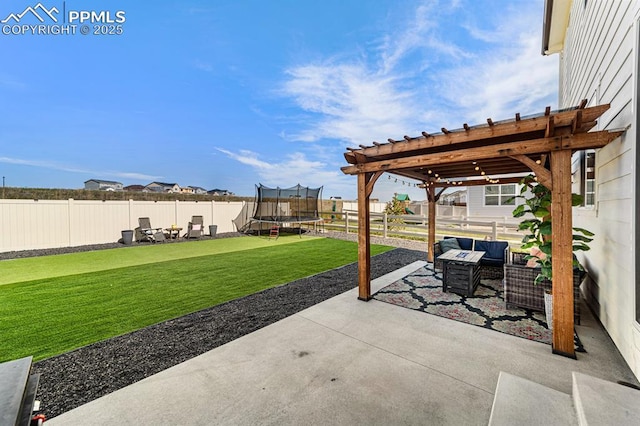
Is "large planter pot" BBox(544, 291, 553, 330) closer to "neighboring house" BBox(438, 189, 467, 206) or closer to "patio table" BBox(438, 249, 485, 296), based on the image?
"patio table" BBox(438, 249, 485, 296)

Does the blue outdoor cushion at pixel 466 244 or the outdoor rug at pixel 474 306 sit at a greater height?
the blue outdoor cushion at pixel 466 244

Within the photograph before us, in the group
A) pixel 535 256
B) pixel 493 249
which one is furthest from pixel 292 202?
pixel 535 256

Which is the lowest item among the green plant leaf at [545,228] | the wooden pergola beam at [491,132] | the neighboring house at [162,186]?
the green plant leaf at [545,228]

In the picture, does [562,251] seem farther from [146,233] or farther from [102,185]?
[102,185]

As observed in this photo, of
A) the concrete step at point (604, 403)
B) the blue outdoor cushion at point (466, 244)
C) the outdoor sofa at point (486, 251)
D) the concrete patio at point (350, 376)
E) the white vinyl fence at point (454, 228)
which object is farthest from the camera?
the white vinyl fence at point (454, 228)

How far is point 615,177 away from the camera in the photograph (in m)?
2.45

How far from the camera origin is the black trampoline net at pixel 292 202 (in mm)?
12719

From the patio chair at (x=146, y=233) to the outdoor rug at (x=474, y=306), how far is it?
29.9 ft

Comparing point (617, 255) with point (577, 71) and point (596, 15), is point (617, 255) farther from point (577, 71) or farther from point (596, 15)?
point (577, 71)

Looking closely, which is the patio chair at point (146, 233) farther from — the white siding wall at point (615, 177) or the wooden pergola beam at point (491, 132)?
the white siding wall at point (615, 177)

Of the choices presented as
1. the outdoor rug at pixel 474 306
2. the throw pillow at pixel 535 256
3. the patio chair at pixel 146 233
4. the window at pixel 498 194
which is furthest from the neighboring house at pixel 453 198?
the patio chair at pixel 146 233

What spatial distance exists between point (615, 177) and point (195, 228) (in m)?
12.3

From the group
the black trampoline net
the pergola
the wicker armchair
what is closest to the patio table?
the wicker armchair

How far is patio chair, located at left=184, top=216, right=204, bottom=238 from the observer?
1082cm
